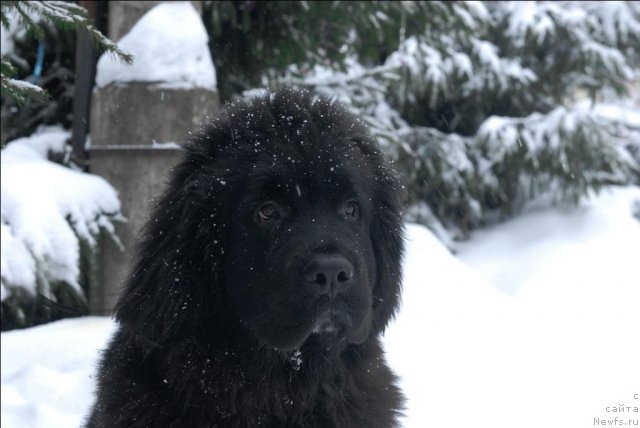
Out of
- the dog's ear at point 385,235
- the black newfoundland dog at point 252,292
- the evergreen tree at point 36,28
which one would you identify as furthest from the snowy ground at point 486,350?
the evergreen tree at point 36,28

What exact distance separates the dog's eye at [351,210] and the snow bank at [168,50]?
3030 millimetres

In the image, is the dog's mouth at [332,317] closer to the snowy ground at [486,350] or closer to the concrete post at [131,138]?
the snowy ground at [486,350]

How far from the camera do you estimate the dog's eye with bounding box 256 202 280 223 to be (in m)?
3.23

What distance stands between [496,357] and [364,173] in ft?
8.05

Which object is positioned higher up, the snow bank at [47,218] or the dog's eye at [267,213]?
the dog's eye at [267,213]

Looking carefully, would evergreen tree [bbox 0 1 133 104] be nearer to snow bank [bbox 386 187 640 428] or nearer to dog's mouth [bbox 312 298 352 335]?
dog's mouth [bbox 312 298 352 335]

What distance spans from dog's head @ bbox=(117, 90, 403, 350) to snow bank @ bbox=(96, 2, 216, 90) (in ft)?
8.95

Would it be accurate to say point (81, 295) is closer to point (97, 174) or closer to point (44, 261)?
point (44, 261)

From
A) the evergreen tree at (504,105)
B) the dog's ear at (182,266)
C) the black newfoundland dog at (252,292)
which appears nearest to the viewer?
the black newfoundland dog at (252,292)

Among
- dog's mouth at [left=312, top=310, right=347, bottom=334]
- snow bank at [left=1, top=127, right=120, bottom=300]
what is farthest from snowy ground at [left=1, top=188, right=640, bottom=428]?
dog's mouth at [left=312, top=310, right=347, bottom=334]

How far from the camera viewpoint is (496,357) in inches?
214

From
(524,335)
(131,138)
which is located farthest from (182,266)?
(524,335)

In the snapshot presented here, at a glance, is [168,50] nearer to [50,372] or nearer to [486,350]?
[50,372]

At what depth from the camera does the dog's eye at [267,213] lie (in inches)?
127
